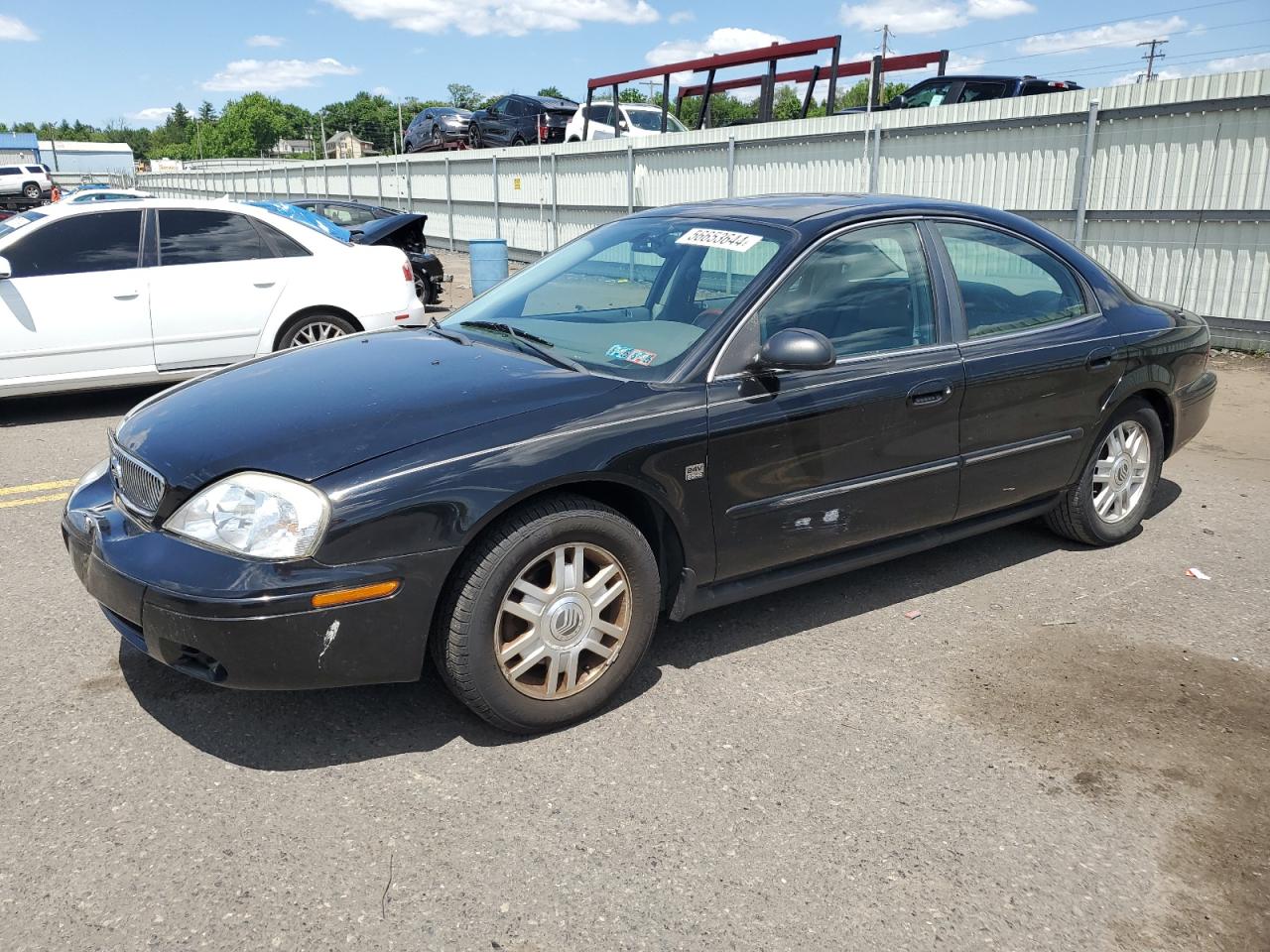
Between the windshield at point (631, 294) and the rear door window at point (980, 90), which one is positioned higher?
the rear door window at point (980, 90)

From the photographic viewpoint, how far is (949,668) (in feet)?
12.0

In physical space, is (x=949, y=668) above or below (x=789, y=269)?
below

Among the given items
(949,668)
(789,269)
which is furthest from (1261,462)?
(789,269)

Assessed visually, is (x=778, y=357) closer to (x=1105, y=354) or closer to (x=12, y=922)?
(x=1105, y=354)

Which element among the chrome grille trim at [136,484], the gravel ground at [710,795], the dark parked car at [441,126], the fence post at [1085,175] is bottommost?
the gravel ground at [710,795]

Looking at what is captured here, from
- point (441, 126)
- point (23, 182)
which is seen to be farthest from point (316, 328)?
point (23, 182)

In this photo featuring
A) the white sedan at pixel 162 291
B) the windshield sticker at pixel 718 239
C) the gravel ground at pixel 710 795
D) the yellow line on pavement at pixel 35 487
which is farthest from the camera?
the white sedan at pixel 162 291

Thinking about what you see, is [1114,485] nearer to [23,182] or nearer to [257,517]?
[257,517]

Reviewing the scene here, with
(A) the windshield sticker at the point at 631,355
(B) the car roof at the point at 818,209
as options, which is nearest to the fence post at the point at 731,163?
(B) the car roof at the point at 818,209

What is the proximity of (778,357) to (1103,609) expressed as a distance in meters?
1.94

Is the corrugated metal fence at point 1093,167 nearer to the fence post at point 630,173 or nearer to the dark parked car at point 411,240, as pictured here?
the fence post at point 630,173

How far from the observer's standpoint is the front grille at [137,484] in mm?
3059

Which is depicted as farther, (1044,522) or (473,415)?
(1044,522)

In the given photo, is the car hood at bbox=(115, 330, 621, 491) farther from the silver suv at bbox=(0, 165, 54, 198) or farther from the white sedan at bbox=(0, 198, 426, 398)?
the silver suv at bbox=(0, 165, 54, 198)
